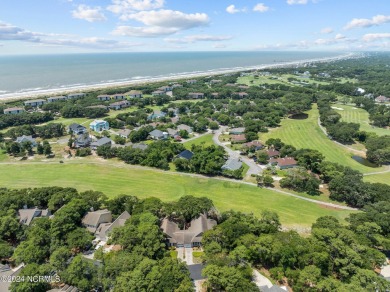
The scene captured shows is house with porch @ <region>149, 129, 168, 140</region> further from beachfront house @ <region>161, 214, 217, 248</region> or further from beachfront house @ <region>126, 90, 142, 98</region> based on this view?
beachfront house @ <region>126, 90, 142, 98</region>

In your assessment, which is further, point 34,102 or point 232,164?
point 34,102

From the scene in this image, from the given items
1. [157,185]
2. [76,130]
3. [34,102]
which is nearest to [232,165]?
[157,185]

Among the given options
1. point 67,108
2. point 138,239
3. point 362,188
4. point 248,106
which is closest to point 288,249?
point 138,239

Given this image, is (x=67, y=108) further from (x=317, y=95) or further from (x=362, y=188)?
(x=317, y=95)

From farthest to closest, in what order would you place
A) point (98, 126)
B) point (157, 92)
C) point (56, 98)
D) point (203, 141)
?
1. point (157, 92)
2. point (56, 98)
3. point (98, 126)
4. point (203, 141)

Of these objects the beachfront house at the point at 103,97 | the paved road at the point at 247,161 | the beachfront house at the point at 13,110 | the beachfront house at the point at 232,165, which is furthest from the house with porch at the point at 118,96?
the beachfront house at the point at 232,165

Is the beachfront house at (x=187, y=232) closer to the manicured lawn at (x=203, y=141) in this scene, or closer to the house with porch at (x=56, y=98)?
the manicured lawn at (x=203, y=141)

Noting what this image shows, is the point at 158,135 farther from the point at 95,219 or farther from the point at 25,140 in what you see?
the point at 95,219
